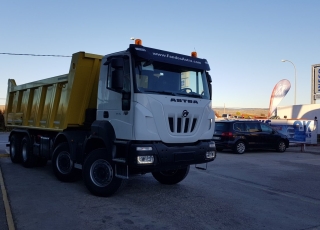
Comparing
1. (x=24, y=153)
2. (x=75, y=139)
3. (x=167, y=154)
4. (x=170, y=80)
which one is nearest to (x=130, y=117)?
(x=167, y=154)

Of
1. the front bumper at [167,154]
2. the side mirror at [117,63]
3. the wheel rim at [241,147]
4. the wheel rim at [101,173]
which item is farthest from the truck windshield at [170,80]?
the wheel rim at [241,147]

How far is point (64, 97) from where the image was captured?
8766 millimetres

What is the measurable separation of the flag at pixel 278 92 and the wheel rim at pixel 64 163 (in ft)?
80.7

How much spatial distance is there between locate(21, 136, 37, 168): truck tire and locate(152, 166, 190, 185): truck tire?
4.41 metres

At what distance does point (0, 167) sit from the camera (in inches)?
449

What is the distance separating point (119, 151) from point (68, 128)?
2.29m

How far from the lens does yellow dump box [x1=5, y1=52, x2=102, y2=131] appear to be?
325 inches

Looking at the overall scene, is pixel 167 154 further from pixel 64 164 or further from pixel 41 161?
pixel 41 161

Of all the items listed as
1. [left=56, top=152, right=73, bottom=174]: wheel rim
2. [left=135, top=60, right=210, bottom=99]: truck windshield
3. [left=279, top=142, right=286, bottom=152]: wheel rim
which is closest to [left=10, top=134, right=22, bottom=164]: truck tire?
[left=56, top=152, right=73, bottom=174]: wheel rim

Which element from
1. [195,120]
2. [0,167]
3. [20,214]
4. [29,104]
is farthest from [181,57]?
[0,167]

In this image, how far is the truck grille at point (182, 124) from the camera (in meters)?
6.93

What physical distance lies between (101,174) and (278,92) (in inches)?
1025

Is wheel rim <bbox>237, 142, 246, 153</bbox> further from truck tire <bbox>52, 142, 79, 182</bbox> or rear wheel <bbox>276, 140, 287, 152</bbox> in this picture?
truck tire <bbox>52, 142, 79, 182</bbox>

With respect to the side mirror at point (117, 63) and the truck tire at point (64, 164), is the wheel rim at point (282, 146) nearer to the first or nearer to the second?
the truck tire at point (64, 164)
